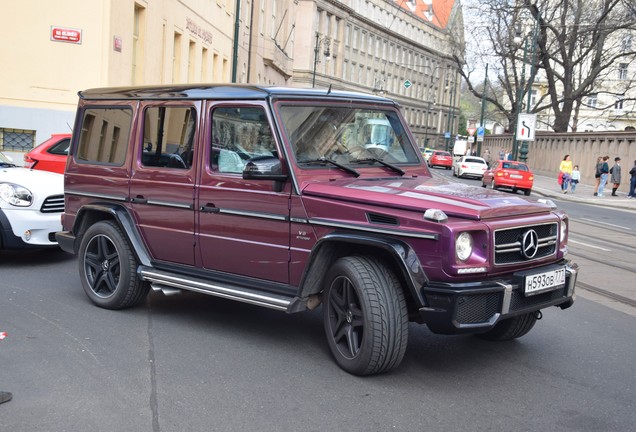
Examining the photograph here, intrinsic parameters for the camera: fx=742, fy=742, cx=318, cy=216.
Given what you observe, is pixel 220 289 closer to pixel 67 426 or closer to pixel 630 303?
pixel 67 426

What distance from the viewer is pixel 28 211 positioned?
8609 mm

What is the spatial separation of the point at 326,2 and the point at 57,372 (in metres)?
85.9

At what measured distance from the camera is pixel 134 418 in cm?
412

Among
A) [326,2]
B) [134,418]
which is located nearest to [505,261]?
[134,418]

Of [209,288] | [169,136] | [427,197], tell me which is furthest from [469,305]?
[169,136]

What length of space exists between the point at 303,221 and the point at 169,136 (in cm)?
174

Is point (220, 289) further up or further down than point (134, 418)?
further up

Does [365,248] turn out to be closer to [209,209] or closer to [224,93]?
[209,209]

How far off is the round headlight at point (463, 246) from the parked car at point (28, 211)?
575cm

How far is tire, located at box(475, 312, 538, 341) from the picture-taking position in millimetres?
5684

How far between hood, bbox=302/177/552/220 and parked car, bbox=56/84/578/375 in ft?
0.05

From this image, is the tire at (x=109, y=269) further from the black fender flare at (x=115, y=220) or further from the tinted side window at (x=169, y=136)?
the tinted side window at (x=169, y=136)

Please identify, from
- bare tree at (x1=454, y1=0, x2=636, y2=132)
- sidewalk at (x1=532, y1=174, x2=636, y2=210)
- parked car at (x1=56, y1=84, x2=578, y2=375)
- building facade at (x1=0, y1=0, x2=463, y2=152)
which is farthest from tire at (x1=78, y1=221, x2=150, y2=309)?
bare tree at (x1=454, y1=0, x2=636, y2=132)

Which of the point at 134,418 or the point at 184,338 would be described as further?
the point at 184,338
